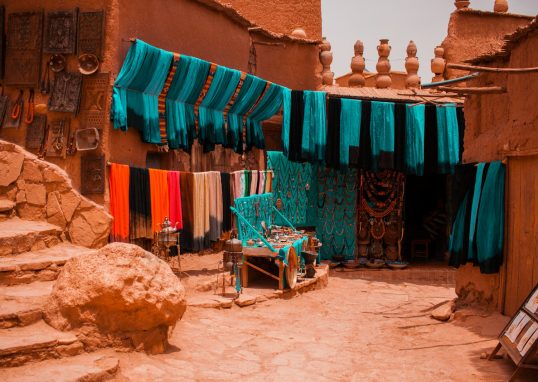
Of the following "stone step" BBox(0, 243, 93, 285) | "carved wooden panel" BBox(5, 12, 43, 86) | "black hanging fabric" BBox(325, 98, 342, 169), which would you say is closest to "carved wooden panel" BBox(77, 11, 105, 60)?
"carved wooden panel" BBox(5, 12, 43, 86)

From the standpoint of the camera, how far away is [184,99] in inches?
365

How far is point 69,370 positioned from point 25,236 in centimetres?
226

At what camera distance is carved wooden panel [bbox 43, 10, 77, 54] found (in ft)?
26.3

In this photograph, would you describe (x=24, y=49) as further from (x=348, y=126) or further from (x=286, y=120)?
(x=348, y=126)

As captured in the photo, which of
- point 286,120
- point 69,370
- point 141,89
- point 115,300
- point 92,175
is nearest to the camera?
point 69,370

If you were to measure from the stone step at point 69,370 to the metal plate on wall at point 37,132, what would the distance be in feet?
12.5

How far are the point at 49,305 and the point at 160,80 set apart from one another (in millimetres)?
4019

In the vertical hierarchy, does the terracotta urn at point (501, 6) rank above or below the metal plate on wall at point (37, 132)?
above

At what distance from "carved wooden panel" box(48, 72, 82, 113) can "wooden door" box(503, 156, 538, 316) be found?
5.37m

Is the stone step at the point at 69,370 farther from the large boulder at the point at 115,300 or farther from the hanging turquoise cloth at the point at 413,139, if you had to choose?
the hanging turquoise cloth at the point at 413,139

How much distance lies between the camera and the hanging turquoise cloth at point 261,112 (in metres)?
11.2

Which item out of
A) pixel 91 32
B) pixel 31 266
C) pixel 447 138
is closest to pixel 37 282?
pixel 31 266

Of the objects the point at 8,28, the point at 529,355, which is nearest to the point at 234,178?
the point at 8,28

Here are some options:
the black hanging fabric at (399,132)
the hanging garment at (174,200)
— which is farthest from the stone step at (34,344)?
the black hanging fabric at (399,132)
